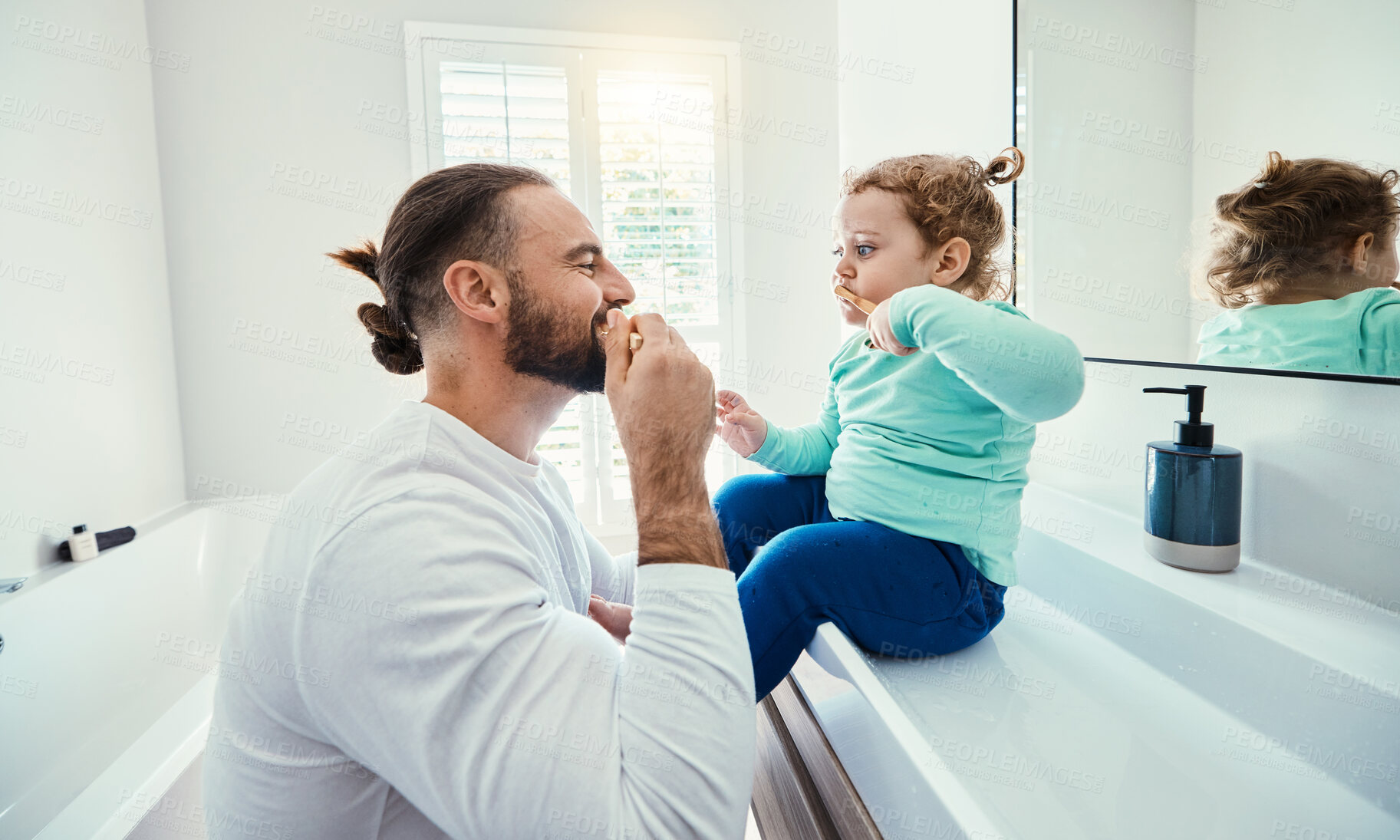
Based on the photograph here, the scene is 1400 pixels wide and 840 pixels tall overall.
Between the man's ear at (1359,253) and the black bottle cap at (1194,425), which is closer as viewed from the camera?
the man's ear at (1359,253)

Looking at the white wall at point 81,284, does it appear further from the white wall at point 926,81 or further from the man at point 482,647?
the white wall at point 926,81

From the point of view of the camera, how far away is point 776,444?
3.30 ft

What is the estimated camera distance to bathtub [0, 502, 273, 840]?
0.98 meters

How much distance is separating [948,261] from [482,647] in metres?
0.77

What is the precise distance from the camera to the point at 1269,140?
701 mm

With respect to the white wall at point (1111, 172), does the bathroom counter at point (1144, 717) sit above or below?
below

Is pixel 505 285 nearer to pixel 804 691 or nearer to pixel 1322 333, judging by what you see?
pixel 804 691

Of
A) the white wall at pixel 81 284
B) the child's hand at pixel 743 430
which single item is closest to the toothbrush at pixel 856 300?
the child's hand at pixel 743 430

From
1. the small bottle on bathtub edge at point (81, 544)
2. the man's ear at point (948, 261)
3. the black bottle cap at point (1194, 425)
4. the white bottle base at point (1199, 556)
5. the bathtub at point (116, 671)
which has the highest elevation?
the man's ear at point (948, 261)

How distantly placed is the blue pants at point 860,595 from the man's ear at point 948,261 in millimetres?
370

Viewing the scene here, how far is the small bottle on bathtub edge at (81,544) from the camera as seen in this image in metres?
1.46

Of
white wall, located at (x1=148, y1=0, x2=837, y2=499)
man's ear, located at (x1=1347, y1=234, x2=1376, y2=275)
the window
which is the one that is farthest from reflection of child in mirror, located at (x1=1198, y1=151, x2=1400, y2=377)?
white wall, located at (x1=148, y1=0, x2=837, y2=499)

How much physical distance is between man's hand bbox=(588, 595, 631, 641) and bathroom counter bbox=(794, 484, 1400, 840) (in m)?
0.22

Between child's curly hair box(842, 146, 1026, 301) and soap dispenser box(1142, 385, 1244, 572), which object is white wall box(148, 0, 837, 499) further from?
soap dispenser box(1142, 385, 1244, 572)
